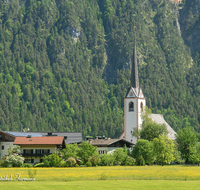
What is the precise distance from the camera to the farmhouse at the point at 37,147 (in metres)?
129

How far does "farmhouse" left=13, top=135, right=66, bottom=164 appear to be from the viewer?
129375 millimetres

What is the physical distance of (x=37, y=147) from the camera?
13038 cm

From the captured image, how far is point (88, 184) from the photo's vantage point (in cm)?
6812

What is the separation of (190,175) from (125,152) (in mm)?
46350

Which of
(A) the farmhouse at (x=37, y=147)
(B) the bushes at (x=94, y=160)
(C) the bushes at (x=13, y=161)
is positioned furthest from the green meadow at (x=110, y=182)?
(A) the farmhouse at (x=37, y=147)

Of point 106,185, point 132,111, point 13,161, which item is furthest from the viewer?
point 132,111

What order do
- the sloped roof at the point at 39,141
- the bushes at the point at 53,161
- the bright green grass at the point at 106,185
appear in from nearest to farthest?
the bright green grass at the point at 106,185, the bushes at the point at 53,161, the sloped roof at the point at 39,141

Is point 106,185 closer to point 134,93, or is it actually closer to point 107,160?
point 107,160

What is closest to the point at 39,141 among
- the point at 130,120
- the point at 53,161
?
the point at 53,161

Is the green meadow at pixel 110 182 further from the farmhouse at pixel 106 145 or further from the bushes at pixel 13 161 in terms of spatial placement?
the farmhouse at pixel 106 145

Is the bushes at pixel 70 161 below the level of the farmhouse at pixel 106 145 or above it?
below

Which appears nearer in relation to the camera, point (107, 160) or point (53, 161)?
point (53, 161)

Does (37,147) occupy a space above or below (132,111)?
below

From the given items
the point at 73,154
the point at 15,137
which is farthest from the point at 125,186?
the point at 15,137
